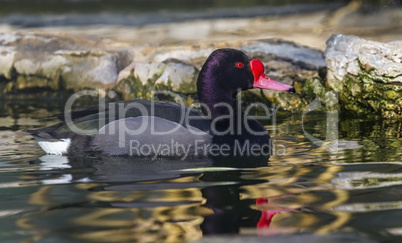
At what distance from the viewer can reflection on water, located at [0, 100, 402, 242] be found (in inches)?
142

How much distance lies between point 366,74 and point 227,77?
228cm

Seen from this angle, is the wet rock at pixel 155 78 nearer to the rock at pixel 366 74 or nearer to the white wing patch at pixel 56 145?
the rock at pixel 366 74

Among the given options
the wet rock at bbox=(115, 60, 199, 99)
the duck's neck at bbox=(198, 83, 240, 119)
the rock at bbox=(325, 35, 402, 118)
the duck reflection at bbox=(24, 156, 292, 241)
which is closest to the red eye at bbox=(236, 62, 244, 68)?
the duck's neck at bbox=(198, 83, 240, 119)

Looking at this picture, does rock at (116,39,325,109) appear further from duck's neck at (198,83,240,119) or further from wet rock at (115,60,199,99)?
duck's neck at (198,83,240,119)

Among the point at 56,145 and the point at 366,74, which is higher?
the point at 366,74

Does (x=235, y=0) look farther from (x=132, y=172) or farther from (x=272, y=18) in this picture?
(x=132, y=172)

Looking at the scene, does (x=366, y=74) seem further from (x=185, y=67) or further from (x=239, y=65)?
(x=185, y=67)

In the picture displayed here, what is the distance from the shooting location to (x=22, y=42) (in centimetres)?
→ 996

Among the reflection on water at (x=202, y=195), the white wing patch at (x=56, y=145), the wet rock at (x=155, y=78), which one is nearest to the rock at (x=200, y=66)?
the wet rock at (x=155, y=78)

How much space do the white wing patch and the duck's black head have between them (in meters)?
1.26

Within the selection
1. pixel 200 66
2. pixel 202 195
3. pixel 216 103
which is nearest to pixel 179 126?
pixel 216 103

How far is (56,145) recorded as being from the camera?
19.2 ft

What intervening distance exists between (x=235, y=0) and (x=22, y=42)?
20.3 ft

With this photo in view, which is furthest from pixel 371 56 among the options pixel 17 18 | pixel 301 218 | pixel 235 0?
pixel 17 18
